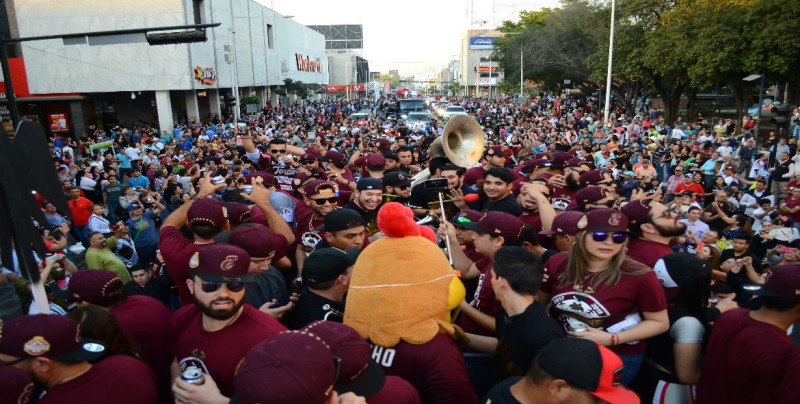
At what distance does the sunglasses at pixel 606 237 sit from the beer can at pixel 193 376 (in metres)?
2.27

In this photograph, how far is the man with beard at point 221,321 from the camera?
9.10 ft

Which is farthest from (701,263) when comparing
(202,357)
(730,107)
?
(730,107)

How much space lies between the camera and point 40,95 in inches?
1275

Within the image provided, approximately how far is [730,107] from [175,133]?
42.1 m

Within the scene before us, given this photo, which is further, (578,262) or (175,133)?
(175,133)

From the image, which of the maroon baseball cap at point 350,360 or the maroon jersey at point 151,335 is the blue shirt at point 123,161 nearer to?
the maroon jersey at point 151,335

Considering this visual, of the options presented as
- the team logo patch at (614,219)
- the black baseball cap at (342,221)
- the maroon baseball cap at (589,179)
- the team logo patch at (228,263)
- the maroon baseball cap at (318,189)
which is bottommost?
the maroon baseball cap at (589,179)

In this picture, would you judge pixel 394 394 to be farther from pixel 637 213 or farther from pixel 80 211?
pixel 80 211

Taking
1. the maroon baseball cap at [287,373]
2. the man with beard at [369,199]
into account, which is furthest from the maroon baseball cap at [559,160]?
the maroon baseball cap at [287,373]

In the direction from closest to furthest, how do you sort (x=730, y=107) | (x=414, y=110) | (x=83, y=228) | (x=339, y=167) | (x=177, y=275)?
(x=177, y=275)
(x=339, y=167)
(x=83, y=228)
(x=414, y=110)
(x=730, y=107)

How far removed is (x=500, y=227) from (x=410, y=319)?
1.23 meters

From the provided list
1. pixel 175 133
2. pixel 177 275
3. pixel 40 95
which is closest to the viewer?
pixel 177 275

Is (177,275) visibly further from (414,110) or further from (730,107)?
(730,107)

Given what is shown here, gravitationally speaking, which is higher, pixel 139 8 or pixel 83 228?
pixel 139 8
